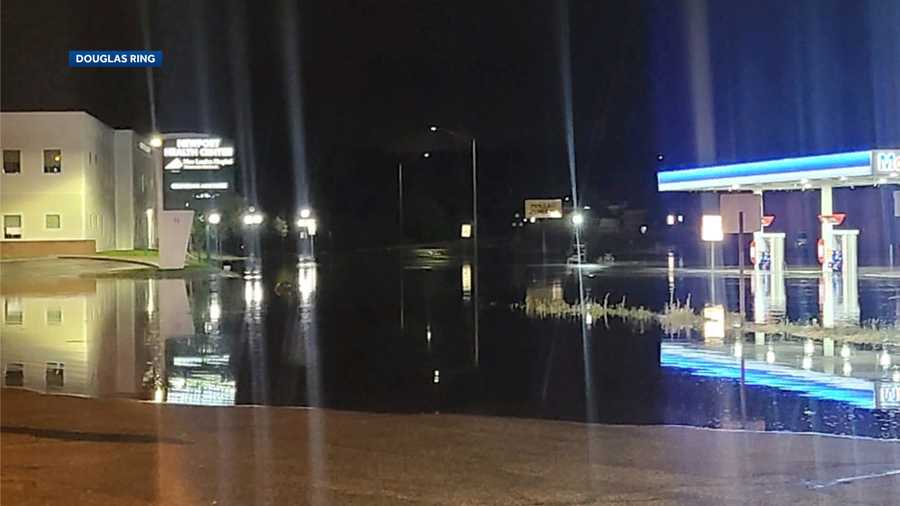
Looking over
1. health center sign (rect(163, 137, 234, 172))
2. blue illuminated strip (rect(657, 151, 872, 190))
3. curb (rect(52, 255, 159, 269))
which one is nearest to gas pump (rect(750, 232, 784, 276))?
blue illuminated strip (rect(657, 151, 872, 190))

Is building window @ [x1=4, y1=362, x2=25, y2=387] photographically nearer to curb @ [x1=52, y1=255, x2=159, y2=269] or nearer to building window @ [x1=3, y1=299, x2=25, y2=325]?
building window @ [x1=3, y1=299, x2=25, y2=325]

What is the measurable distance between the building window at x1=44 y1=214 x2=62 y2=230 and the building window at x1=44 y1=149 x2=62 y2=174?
98.6 inches

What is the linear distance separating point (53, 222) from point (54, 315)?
127ft

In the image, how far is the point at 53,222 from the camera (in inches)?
2447

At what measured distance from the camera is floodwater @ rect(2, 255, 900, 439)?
1250 cm

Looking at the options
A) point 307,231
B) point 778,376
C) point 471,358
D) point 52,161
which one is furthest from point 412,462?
point 307,231

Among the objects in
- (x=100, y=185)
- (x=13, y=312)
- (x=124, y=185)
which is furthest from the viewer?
(x=124, y=185)

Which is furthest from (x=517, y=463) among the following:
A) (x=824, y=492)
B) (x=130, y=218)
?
(x=130, y=218)

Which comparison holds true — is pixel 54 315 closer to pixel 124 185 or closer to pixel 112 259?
pixel 112 259

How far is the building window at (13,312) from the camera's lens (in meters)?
24.6

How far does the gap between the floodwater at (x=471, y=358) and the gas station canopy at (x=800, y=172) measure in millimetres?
6211

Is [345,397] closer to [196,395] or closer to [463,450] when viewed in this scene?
[196,395]

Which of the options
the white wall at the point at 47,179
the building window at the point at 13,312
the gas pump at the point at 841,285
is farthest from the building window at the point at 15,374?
the white wall at the point at 47,179

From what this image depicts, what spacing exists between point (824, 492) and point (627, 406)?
15.7 ft
